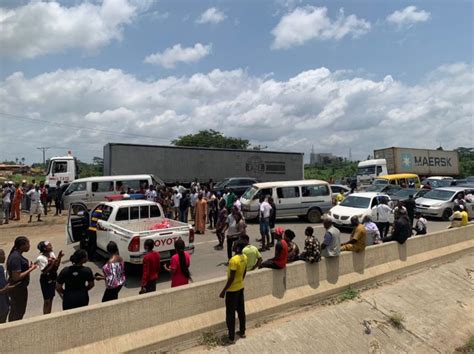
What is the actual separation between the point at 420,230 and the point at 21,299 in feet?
33.6

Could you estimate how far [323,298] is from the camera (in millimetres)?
7574

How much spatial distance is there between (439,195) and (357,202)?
20.1 feet

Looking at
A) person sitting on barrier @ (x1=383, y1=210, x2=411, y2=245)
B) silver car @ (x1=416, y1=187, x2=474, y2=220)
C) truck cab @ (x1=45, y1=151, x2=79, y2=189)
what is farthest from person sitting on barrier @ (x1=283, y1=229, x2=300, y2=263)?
truck cab @ (x1=45, y1=151, x2=79, y2=189)

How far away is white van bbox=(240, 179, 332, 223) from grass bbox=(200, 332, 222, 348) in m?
10.6

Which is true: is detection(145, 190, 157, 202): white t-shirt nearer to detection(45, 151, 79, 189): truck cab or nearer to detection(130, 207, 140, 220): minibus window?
detection(130, 207, 140, 220): minibus window

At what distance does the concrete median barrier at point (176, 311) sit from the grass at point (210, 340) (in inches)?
3.7

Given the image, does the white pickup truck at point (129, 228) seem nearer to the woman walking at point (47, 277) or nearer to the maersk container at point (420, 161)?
the woman walking at point (47, 277)

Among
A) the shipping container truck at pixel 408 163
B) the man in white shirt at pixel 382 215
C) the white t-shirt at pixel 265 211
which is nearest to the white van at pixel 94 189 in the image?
the white t-shirt at pixel 265 211

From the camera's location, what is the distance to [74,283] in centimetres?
526

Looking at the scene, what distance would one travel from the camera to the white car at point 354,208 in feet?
48.2

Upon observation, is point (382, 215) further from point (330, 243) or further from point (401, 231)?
point (330, 243)

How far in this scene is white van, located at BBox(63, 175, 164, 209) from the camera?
62.6 feet

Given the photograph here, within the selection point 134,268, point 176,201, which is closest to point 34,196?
point 176,201

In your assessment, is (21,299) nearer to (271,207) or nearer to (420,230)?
(271,207)
